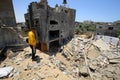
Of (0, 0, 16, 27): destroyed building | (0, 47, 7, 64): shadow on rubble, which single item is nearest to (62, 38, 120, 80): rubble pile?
(0, 47, 7, 64): shadow on rubble

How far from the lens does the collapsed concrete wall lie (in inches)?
264

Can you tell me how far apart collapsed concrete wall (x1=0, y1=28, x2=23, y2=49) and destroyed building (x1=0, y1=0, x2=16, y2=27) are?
4772 mm

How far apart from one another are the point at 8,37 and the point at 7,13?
5850 millimetres

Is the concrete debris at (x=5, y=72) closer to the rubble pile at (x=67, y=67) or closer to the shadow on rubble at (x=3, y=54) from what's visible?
the rubble pile at (x=67, y=67)

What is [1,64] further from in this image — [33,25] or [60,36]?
[60,36]

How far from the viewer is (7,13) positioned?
11.6m

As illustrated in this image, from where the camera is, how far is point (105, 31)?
106ft

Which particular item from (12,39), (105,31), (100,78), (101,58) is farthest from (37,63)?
(105,31)

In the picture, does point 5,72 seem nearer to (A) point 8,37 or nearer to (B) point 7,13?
(A) point 8,37

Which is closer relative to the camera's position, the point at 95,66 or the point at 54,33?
the point at 95,66

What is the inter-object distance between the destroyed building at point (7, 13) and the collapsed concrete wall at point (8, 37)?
4772 mm

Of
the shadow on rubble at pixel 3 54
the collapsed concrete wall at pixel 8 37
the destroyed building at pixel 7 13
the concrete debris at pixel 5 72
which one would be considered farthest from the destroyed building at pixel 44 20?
the concrete debris at pixel 5 72

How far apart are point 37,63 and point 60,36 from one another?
9.73 m

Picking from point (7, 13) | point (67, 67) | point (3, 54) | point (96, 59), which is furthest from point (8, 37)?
point (96, 59)
